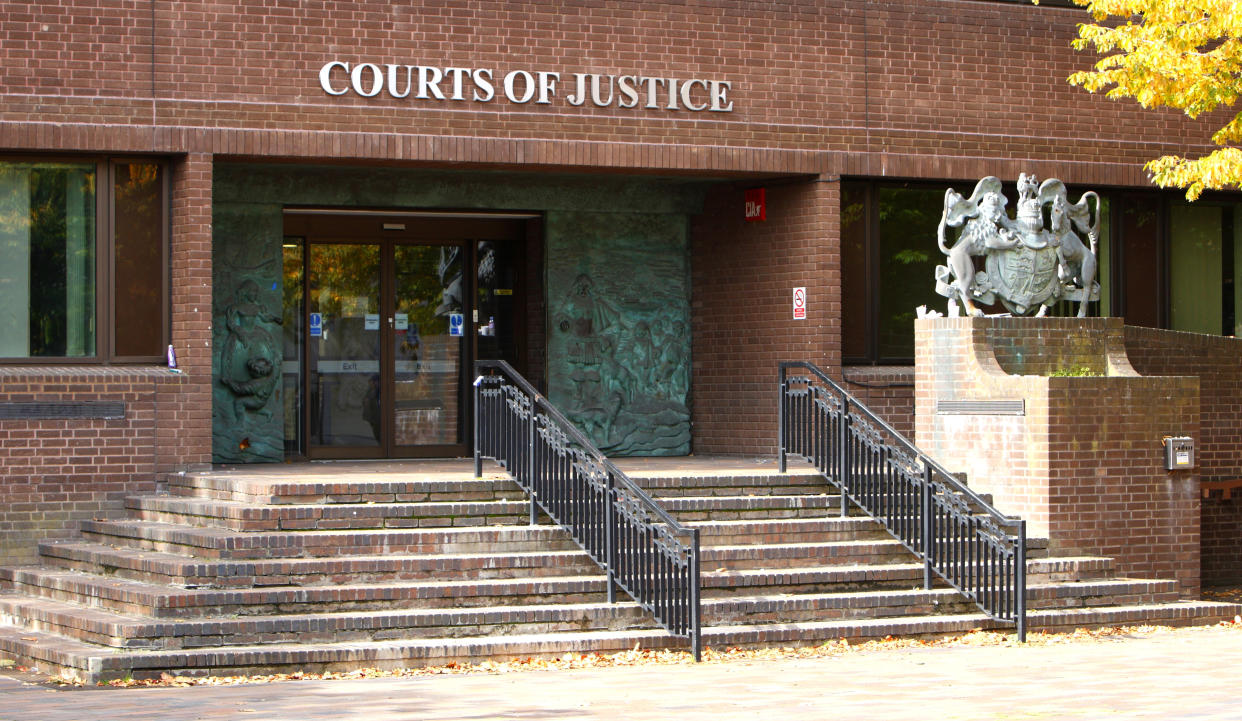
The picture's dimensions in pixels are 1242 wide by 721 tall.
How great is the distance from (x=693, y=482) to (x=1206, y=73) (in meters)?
6.21

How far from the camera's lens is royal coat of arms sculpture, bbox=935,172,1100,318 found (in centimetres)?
1433

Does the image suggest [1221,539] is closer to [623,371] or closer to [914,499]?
[914,499]

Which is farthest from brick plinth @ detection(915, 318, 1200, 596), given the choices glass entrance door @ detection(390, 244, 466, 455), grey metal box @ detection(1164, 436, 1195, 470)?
glass entrance door @ detection(390, 244, 466, 455)

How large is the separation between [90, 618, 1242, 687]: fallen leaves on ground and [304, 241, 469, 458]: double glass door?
255 inches

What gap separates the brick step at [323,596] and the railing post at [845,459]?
243 cm

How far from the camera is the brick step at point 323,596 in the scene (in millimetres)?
10820

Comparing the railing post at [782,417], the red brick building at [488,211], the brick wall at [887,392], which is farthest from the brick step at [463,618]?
the brick wall at [887,392]

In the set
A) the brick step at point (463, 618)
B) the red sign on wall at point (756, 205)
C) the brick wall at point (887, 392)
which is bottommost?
the brick step at point (463, 618)

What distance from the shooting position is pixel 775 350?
16734 mm

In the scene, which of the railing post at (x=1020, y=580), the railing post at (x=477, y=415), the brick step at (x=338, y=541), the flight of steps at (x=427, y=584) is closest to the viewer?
the flight of steps at (x=427, y=584)

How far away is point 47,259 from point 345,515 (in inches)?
167

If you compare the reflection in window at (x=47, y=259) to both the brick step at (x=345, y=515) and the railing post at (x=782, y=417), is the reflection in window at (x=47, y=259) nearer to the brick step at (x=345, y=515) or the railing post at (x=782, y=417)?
the brick step at (x=345, y=515)

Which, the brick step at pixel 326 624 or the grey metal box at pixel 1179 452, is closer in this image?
the brick step at pixel 326 624

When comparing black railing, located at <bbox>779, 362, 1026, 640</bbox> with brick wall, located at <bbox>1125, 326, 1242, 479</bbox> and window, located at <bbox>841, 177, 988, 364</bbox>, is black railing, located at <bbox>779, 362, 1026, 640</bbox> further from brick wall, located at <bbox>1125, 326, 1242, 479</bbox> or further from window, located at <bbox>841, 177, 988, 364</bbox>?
brick wall, located at <bbox>1125, 326, 1242, 479</bbox>
